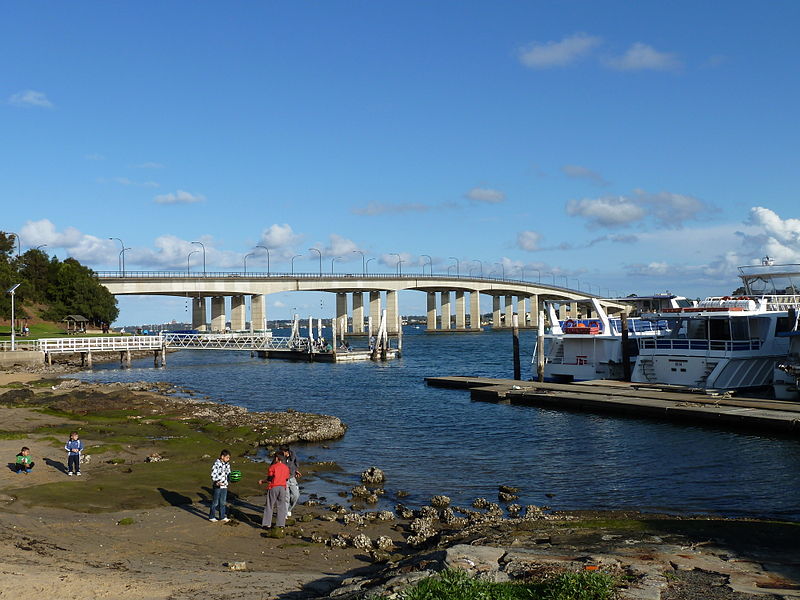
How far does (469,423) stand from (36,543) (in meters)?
24.0

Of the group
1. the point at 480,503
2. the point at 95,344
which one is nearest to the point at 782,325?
the point at 480,503

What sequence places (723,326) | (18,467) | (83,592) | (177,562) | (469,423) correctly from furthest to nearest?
(723,326) → (469,423) → (18,467) → (177,562) → (83,592)

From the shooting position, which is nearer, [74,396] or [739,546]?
[739,546]

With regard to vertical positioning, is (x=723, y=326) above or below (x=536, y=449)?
above

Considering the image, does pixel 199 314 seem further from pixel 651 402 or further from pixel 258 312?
pixel 651 402

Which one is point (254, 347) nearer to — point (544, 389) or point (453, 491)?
point (544, 389)

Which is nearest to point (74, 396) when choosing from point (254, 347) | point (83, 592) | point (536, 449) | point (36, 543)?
point (536, 449)

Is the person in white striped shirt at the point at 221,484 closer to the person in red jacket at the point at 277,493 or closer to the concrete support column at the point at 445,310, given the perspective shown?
the person in red jacket at the point at 277,493

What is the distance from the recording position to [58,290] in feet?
347

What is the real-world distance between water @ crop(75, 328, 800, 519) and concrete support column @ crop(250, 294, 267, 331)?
77.9 meters

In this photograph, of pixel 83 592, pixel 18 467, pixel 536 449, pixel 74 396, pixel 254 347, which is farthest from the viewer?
pixel 254 347

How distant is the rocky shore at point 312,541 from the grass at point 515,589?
38 cm

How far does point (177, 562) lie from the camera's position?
13.7m

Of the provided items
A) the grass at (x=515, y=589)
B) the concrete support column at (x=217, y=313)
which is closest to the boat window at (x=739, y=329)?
the grass at (x=515, y=589)
